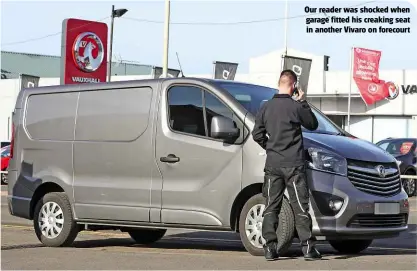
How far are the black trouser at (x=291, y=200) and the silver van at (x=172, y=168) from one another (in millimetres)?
197

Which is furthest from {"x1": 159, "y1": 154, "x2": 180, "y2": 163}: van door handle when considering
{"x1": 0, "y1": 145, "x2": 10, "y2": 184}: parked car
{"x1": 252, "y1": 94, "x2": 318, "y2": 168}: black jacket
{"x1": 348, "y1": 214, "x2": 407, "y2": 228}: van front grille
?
{"x1": 0, "y1": 145, "x2": 10, "y2": 184}: parked car

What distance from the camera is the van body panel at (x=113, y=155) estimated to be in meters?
10.3

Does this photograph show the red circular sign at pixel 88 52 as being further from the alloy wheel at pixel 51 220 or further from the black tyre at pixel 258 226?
the black tyre at pixel 258 226

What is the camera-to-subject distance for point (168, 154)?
33.0 feet

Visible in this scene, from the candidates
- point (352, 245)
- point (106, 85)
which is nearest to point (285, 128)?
point (352, 245)

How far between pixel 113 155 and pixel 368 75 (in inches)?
1147

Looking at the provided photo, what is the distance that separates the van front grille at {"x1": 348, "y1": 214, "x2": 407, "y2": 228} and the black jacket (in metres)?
0.92

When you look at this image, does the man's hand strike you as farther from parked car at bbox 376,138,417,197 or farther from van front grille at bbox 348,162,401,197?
parked car at bbox 376,138,417,197

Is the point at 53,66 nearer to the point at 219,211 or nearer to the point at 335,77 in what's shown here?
the point at 335,77

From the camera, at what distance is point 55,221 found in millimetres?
11055

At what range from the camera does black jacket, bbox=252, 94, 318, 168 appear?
873 cm

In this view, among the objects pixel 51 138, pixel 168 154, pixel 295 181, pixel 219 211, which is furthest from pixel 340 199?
pixel 51 138

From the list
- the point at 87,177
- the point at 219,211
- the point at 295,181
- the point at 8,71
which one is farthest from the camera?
the point at 8,71

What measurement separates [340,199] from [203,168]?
1.66m
